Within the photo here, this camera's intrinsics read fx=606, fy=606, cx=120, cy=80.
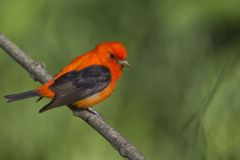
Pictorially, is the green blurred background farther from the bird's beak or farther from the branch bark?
the branch bark

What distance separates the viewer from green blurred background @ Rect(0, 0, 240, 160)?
3334 mm

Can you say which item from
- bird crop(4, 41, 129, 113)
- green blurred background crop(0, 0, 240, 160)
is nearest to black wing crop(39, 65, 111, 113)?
bird crop(4, 41, 129, 113)

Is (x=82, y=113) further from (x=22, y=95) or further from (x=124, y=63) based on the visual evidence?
(x=124, y=63)

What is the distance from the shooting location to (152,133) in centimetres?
345

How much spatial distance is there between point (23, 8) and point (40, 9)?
0.33 ft

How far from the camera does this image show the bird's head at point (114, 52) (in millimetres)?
3477

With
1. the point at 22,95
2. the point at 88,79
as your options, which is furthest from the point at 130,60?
the point at 22,95

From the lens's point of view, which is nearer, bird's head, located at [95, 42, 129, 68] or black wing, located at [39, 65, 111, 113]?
black wing, located at [39, 65, 111, 113]

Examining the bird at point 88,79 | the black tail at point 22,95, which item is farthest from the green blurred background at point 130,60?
the black tail at point 22,95

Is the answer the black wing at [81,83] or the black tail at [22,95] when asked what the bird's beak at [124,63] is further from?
the black tail at [22,95]

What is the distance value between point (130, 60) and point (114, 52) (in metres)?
0.12

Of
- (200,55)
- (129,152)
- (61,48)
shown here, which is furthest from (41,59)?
(129,152)

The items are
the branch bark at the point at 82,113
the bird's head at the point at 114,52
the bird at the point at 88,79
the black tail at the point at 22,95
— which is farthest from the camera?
the bird's head at the point at 114,52

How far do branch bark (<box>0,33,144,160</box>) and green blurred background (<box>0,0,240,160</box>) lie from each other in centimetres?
24
